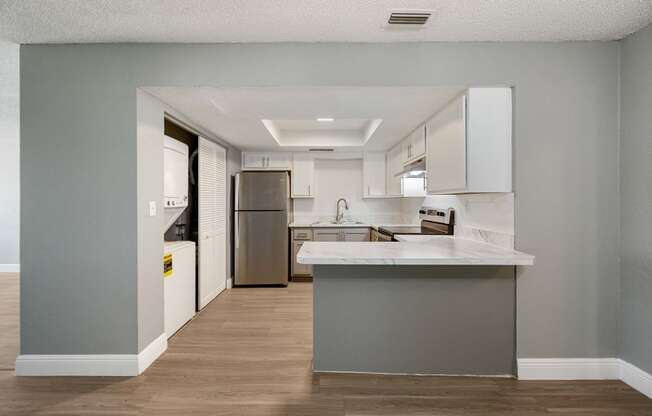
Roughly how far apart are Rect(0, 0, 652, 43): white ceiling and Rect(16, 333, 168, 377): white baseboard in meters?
→ 2.22

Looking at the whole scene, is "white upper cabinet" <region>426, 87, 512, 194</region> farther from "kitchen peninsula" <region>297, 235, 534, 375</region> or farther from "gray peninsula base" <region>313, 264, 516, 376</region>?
"gray peninsula base" <region>313, 264, 516, 376</region>

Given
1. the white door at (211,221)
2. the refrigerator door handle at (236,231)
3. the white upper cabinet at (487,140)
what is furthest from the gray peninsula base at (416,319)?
the refrigerator door handle at (236,231)

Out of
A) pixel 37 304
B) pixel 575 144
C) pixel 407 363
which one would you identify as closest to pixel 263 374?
pixel 407 363

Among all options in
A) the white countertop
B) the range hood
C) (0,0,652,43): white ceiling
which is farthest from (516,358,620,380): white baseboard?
(0,0,652,43): white ceiling

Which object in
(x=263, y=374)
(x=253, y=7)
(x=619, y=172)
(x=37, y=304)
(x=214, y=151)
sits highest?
(x=253, y=7)

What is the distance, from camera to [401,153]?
4.56 metres

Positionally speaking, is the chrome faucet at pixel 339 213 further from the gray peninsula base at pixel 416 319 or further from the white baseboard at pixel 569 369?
the white baseboard at pixel 569 369

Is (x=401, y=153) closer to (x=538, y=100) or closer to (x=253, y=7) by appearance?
(x=538, y=100)

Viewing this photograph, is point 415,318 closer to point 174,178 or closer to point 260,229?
point 174,178

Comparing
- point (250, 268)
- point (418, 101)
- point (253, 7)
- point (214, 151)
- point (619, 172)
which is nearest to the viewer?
point (253, 7)

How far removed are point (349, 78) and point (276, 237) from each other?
3209 millimetres

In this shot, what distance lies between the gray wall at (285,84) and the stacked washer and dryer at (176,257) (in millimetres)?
657

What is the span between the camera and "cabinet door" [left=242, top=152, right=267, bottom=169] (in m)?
5.53

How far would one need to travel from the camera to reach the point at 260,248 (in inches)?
204
